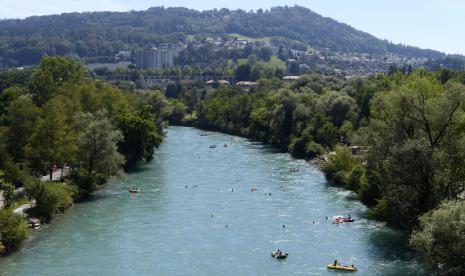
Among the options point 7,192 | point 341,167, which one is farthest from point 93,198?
point 341,167

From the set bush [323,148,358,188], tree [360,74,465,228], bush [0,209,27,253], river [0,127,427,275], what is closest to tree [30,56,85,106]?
river [0,127,427,275]

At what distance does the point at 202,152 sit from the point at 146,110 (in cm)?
1185

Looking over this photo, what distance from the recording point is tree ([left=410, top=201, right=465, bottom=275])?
32.1m

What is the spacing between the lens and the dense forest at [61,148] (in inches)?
1994

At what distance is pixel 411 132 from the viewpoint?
4553cm

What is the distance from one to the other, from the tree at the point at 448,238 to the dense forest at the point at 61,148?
25889mm

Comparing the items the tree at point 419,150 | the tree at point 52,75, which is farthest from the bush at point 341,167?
the tree at point 52,75

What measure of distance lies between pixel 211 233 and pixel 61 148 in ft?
65.1

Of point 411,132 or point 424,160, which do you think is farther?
point 411,132

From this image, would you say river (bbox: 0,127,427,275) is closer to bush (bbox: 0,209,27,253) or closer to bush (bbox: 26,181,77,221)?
bush (bbox: 0,209,27,253)

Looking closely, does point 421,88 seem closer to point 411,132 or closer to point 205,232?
point 411,132

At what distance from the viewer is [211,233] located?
159 feet

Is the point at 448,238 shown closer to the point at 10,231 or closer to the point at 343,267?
the point at 343,267

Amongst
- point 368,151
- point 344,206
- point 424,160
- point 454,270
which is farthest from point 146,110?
point 454,270
